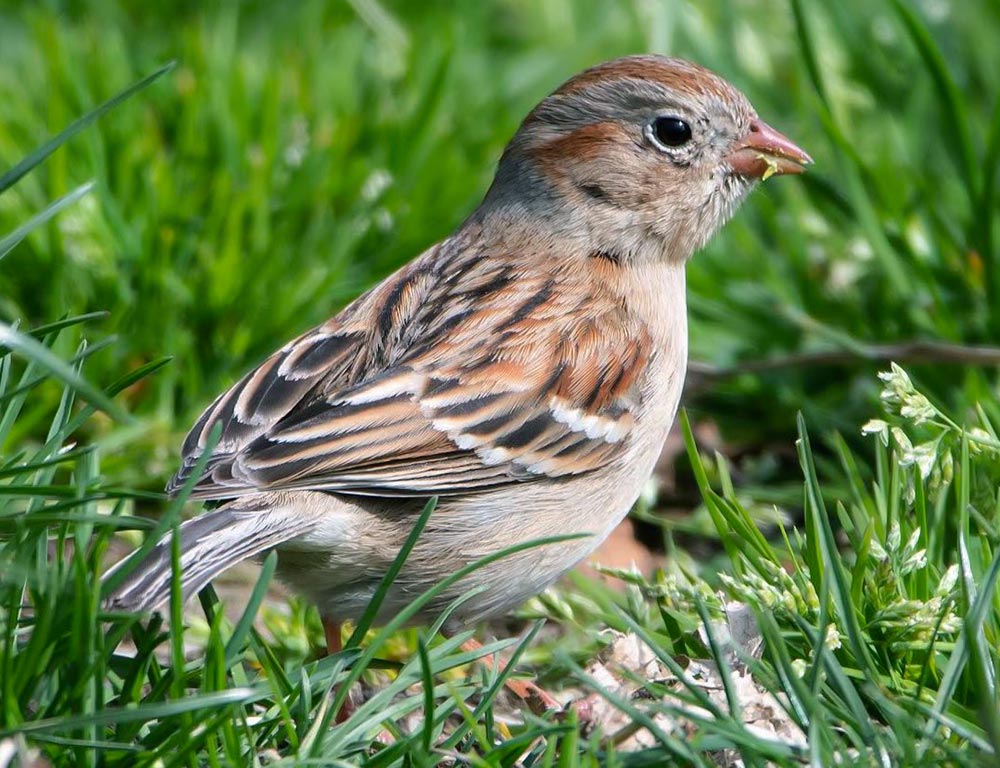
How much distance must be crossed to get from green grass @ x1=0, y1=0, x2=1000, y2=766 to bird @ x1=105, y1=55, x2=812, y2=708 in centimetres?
18

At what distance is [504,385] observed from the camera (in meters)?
3.20

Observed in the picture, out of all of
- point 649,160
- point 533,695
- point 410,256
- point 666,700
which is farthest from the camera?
point 410,256

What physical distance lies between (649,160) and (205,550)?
1.54 metres

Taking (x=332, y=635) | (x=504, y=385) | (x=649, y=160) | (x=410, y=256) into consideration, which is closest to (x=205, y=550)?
(x=332, y=635)

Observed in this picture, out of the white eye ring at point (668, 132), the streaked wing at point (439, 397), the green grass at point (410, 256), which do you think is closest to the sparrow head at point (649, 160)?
the white eye ring at point (668, 132)

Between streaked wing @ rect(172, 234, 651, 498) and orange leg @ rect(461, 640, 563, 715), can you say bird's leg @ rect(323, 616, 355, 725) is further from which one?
streaked wing @ rect(172, 234, 651, 498)

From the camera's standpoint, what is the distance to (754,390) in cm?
448

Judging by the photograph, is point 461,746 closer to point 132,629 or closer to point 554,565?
point 554,565

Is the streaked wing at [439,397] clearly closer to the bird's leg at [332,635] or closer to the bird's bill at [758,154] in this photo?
the bird's leg at [332,635]

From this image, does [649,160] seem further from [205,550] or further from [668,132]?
[205,550]

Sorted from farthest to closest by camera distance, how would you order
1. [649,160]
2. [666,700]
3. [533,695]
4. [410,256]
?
[410,256] → [649,160] → [533,695] → [666,700]

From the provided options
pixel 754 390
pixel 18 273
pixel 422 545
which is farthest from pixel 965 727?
pixel 18 273

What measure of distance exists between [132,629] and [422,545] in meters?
0.68

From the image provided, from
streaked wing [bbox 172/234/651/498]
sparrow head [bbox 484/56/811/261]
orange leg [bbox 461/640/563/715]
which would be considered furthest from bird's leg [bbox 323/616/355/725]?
sparrow head [bbox 484/56/811/261]
